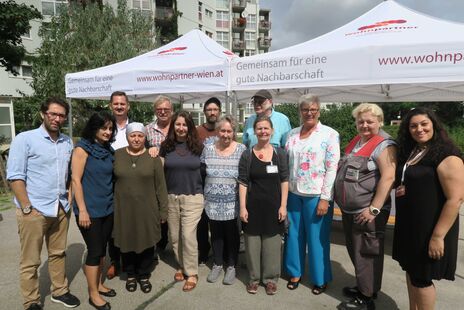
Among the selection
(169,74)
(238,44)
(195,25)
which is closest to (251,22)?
(238,44)

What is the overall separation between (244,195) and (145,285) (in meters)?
1.37

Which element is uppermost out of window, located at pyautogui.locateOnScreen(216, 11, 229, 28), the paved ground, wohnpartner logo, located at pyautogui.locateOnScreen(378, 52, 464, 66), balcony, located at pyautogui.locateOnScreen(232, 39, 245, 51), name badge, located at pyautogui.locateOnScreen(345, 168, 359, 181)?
window, located at pyautogui.locateOnScreen(216, 11, 229, 28)

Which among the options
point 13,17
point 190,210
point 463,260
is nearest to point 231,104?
point 190,210

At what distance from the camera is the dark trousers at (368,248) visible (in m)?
2.73

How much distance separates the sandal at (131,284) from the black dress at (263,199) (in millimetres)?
1323

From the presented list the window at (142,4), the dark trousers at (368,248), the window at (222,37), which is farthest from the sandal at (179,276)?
the window at (222,37)

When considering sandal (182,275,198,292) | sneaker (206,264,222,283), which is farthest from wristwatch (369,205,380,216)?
sandal (182,275,198,292)

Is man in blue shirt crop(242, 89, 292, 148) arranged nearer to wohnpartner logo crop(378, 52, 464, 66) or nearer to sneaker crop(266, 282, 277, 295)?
wohnpartner logo crop(378, 52, 464, 66)

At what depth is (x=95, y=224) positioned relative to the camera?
2.85 m

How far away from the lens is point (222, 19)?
45.4 meters

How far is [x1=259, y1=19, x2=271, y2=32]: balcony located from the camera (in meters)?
55.2

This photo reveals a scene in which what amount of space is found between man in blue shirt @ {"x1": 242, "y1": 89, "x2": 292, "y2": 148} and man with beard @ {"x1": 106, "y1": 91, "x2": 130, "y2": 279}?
1384 millimetres

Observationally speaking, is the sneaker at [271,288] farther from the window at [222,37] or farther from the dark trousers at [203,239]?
the window at [222,37]

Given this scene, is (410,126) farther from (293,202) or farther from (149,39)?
(149,39)
